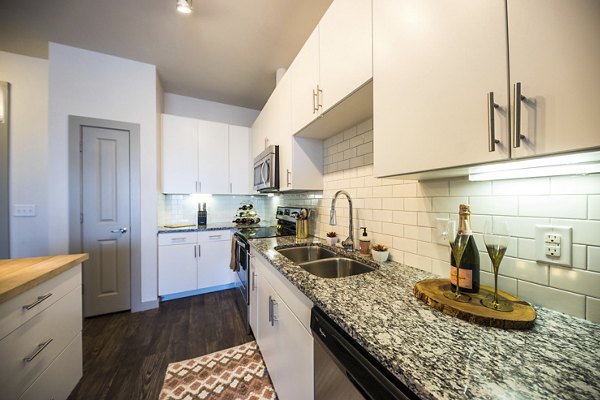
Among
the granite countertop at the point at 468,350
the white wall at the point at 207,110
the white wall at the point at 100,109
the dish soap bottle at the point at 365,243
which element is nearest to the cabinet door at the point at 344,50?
the dish soap bottle at the point at 365,243

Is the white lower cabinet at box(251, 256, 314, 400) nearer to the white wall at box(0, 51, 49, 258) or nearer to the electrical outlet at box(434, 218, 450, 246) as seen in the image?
the electrical outlet at box(434, 218, 450, 246)

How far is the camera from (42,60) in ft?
7.61

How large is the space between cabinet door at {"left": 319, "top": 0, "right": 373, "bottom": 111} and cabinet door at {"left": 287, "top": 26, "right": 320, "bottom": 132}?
3.0 inches

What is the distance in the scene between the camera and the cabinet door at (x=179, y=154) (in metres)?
2.78

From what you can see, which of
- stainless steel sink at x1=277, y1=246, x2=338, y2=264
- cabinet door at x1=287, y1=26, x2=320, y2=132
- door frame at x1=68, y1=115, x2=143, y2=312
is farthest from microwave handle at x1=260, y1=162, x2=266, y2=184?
door frame at x1=68, y1=115, x2=143, y2=312

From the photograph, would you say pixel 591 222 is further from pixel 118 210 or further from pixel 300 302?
pixel 118 210

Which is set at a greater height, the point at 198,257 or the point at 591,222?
the point at 591,222

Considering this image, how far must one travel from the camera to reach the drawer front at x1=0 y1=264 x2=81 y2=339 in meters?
0.83

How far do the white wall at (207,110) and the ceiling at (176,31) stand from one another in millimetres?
551

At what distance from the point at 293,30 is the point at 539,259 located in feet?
7.67

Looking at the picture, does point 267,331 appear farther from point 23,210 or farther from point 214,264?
point 23,210

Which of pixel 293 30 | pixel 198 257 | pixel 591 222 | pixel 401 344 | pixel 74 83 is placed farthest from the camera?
pixel 198 257

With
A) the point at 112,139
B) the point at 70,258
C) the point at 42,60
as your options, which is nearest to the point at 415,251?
the point at 70,258

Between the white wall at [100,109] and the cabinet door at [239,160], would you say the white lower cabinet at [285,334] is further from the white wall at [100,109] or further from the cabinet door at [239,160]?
the cabinet door at [239,160]
